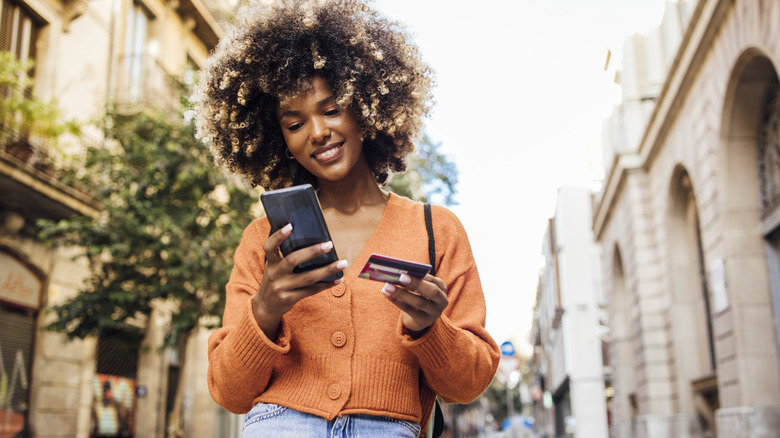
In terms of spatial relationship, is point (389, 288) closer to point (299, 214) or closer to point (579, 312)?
point (299, 214)

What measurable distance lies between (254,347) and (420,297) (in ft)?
1.62

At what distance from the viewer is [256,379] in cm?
208

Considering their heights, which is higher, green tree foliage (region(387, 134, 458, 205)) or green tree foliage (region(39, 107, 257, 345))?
green tree foliage (region(387, 134, 458, 205))

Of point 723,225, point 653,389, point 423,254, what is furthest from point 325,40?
point 653,389

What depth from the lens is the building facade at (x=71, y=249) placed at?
39.5 ft

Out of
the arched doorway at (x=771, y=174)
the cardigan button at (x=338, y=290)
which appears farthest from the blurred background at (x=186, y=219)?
the cardigan button at (x=338, y=290)

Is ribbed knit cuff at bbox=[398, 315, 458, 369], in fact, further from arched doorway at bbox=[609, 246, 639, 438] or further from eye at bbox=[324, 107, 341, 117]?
arched doorway at bbox=[609, 246, 639, 438]

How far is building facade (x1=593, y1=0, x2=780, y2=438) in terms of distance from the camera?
902cm

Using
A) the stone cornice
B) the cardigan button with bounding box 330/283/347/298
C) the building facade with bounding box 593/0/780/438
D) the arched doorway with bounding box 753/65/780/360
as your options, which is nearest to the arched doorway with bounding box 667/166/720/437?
the building facade with bounding box 593/0/780/438

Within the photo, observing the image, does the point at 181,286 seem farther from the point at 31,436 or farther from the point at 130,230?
the point at 31,436

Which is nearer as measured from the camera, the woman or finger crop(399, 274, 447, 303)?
finger crop(399, 274, 447, 303)

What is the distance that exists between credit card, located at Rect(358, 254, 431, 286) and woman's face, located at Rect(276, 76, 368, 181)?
612 millimetres

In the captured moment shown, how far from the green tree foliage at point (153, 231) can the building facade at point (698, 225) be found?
7177 mm

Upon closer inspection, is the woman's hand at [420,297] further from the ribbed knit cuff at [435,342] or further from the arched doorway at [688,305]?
the arched doorway at [688,305]
